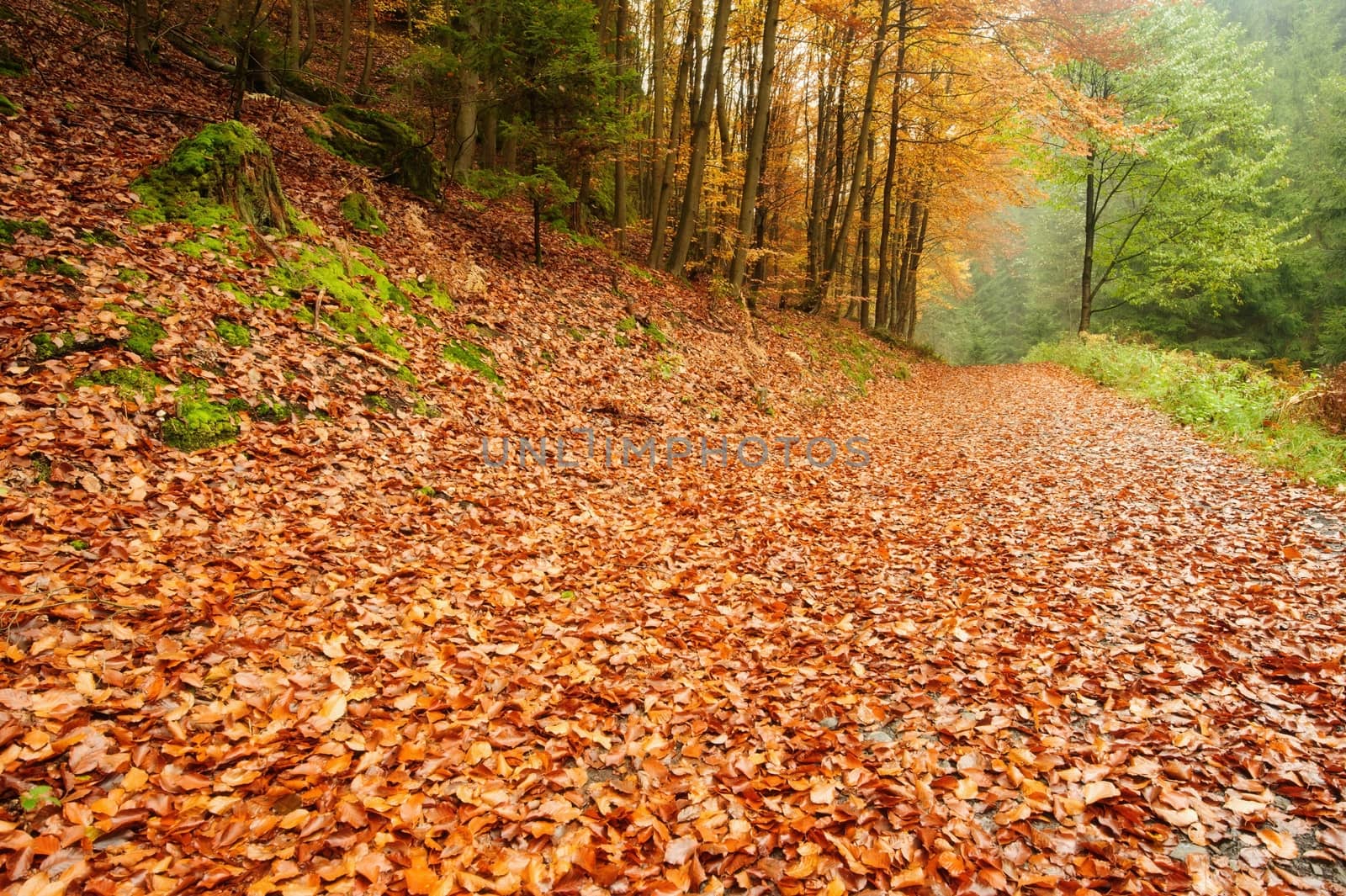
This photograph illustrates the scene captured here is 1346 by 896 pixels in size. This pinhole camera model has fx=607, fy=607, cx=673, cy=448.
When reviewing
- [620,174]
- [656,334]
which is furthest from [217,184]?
[620,174]

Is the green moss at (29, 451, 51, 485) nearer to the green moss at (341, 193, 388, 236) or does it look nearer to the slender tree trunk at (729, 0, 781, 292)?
the green moss at (341, 193, 388, 236)

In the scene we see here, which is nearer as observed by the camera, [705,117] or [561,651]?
[561,651]

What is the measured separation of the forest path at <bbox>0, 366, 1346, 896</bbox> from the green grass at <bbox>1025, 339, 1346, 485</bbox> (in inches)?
71.9

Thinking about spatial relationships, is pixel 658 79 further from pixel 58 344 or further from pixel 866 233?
pixel 58 344

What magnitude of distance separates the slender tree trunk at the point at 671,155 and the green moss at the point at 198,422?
33.2 ft

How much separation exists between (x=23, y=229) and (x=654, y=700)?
629cm

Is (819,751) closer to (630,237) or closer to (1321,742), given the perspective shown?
(1321,742)

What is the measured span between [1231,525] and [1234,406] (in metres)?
5.22

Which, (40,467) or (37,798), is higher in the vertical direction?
(40,467)

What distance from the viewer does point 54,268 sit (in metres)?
4.84

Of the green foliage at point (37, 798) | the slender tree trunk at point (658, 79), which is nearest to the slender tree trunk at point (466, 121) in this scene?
the slender tree trunk at point (658, 79)

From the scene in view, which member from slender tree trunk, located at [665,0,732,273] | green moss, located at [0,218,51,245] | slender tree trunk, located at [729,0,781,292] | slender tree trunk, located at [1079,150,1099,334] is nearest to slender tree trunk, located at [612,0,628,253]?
slender tree trunk, located at [665,0,732,273]

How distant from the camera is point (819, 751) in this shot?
10.7ft

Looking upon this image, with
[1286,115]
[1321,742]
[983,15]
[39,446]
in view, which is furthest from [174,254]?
[1286,115]
